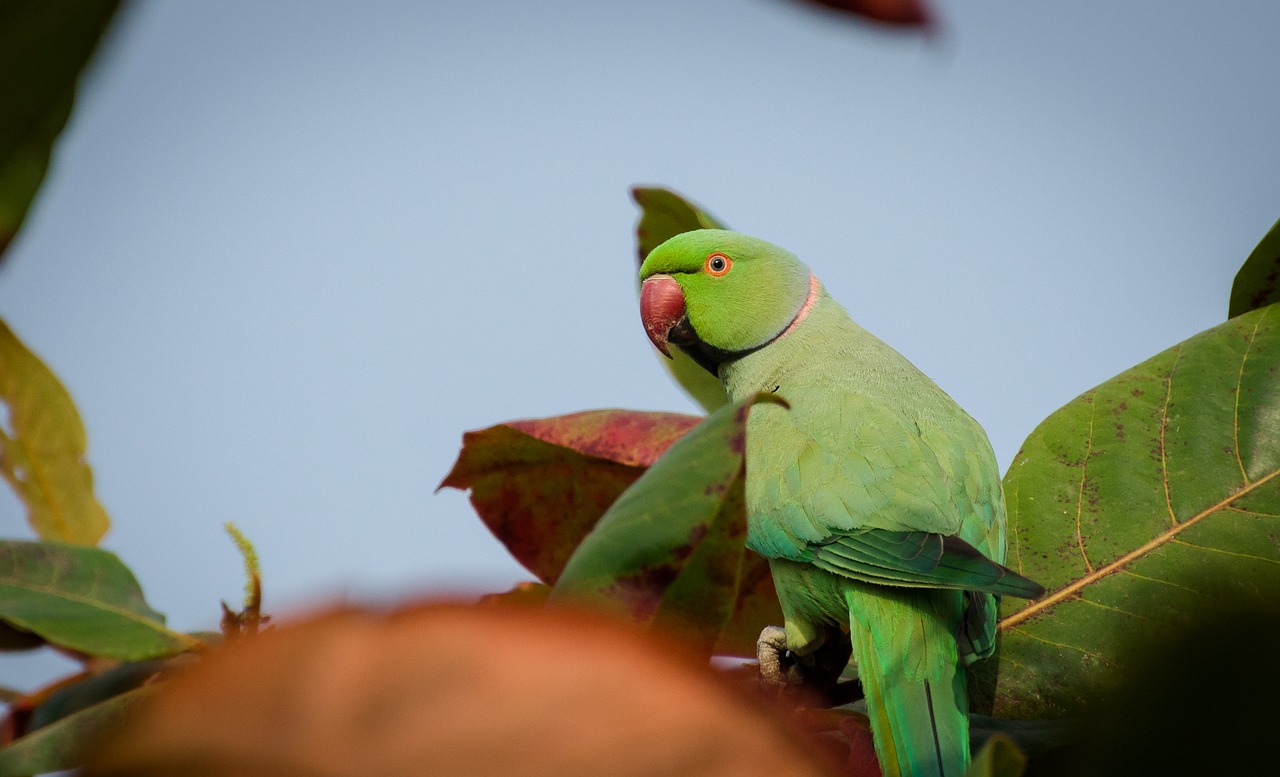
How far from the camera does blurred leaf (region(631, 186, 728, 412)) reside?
5.60 feet

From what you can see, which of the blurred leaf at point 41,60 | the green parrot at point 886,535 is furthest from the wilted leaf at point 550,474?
the blurred leaf at point 41,60

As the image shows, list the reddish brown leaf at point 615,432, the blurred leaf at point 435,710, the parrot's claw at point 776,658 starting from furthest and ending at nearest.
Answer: the parrot's claw at point 776,658, the reddish brown leaf at point 615,432, the blurred leaf at point 435,710

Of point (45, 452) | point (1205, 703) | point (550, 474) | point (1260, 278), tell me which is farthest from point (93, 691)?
point (1260, 278)

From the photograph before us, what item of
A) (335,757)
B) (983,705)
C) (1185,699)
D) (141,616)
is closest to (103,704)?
(141,616)

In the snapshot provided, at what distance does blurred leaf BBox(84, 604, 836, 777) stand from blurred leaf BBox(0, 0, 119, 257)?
19 centimetres

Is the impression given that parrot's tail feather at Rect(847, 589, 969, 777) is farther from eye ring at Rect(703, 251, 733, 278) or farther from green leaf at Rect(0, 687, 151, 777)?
eye ring at Rect(703, 251, 733, 278)

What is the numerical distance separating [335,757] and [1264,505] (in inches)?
51.6

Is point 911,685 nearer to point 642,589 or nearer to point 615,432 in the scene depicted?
point 615,432

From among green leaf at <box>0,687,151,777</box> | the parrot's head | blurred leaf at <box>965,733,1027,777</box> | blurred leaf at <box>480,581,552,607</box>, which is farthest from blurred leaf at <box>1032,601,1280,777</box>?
the parrot's head

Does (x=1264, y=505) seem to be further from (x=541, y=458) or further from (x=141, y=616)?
(x=141, y=616)

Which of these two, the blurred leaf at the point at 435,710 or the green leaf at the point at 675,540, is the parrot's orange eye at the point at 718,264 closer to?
the green leaf at the point at 675,540

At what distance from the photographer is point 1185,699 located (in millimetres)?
433

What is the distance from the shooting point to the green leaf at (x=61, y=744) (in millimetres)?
789

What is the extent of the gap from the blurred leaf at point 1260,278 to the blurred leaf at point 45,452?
5.02 ft
